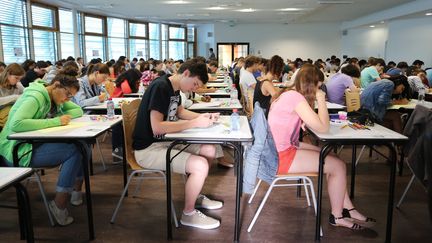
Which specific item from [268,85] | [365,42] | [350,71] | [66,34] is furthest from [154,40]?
[268,85]

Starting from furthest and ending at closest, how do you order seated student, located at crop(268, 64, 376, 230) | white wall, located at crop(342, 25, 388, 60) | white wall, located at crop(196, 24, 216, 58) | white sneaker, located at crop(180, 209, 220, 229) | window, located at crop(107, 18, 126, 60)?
white wall, located at crop(196, 24, 216, 58) → white wall, located at crop(342, 25, 388, 60) → window, located at crop(107, 18, 126, 60) → white sneaker, located at crop(180, 209, 220, 229) → seated student, located at crop(268, 64, 376, 230)

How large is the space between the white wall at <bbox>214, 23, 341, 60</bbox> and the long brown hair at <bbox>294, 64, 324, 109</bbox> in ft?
56.9

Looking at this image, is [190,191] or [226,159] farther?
[226,159]

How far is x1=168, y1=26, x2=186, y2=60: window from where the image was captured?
20234 millimetres

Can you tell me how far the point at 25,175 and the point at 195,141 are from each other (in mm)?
1066

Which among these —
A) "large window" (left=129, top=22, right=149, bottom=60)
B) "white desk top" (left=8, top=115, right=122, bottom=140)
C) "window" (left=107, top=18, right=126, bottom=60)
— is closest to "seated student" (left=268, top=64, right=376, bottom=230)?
"white desk top" (left=8, top=115, right=122, bottom=140)

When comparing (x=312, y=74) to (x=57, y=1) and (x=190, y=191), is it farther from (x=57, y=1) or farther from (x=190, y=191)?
(x=57, y=1)

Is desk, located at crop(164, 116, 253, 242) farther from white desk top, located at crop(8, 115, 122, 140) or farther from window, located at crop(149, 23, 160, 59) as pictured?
window, located at crop(149, 23, 160, 59)

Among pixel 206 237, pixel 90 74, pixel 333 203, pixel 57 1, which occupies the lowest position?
pixel 206 237

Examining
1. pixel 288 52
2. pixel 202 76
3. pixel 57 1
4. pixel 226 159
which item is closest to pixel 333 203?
pixel 202 76

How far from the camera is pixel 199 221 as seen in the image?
114 inches

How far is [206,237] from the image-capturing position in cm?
277

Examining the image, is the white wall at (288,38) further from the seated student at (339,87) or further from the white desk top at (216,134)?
the white desk top at (216,134)

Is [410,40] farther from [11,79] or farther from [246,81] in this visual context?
[11,79]
